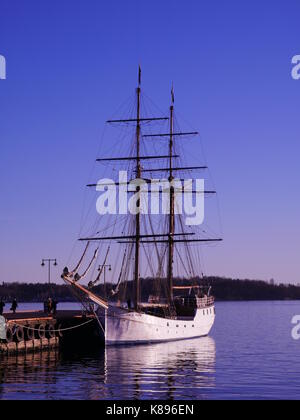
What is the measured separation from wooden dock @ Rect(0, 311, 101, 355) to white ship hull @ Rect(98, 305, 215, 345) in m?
1.44

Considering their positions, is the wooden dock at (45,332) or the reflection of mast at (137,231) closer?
the wooden dock at (45,332)

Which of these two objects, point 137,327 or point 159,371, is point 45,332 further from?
point 159,371

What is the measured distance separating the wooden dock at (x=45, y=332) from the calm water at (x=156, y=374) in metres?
1.24

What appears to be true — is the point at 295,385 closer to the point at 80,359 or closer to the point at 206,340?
the point at 80,359

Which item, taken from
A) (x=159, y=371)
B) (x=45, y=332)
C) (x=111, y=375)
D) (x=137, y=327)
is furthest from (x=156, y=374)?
(x=137, y=327)

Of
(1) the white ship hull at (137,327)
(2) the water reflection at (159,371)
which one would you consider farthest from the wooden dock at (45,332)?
(2) the water reflection at (159,371)

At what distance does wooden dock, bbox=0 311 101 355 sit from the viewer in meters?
57.8

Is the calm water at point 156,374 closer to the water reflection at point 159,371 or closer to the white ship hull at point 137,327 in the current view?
the water reflection at point 159,371

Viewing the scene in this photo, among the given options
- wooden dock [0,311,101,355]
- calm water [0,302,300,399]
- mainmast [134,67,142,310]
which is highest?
mainmast [134,67,142,310]

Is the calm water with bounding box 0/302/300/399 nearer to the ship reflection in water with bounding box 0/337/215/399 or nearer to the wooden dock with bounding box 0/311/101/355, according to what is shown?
the ship reflection in water with bounding box 0/337/215/399

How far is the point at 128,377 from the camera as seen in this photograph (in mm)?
46531

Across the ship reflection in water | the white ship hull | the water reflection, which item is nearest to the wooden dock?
the ship reflection in water

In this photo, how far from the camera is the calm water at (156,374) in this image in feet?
131
